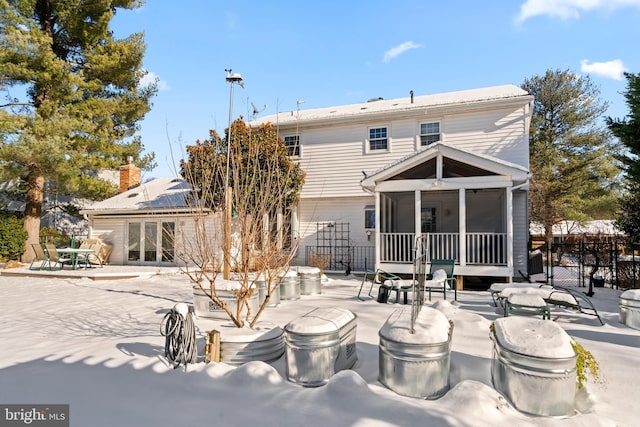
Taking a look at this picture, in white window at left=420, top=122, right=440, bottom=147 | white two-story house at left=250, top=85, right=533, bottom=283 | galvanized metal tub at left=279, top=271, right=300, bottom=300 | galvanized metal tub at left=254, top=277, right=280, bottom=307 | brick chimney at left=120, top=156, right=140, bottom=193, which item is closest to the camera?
galvanized metal tub at left=254, top=277, right=280, bottom=307

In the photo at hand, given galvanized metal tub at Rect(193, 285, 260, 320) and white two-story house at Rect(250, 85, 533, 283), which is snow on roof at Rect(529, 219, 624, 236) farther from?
galvanized metal tub at Rect(193, 285, 260, 320)

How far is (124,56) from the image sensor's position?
18.1 metres

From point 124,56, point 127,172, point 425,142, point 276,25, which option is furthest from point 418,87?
point 127,172

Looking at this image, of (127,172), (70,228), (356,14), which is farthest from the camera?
(70,228)

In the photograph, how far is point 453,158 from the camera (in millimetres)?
10633

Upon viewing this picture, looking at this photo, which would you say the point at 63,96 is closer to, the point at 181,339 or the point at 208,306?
the point at 208,306

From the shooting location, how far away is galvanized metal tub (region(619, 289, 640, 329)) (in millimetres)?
5977

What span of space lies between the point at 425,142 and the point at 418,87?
13.2 feet

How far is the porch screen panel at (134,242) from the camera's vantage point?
16641 millimetres

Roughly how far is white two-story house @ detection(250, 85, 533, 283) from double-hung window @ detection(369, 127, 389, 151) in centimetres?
4

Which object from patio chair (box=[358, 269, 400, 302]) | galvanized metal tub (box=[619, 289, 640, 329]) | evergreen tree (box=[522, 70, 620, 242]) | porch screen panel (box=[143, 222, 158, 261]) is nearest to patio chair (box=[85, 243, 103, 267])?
porch screen panel (box=[143, 222, 158, 261])

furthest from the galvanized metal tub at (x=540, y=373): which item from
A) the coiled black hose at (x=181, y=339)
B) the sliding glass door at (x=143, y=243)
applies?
the sliding glass door at (x=143, y=243)

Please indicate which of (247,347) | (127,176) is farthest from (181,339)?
(127,176)

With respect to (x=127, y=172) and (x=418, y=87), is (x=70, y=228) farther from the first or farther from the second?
(x=418, y=87)
